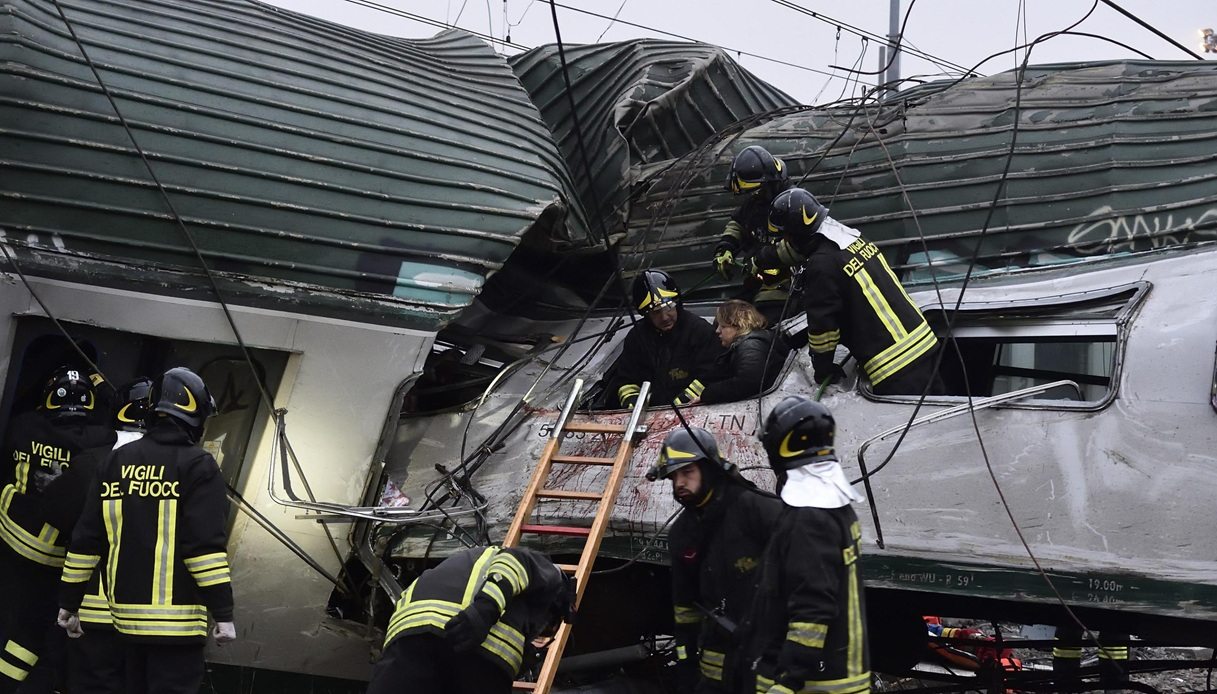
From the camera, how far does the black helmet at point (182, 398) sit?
4797 mm

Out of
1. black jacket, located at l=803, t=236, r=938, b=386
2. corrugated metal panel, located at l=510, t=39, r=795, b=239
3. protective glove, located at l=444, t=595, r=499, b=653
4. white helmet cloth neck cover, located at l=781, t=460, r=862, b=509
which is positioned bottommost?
protective glove, located at l=444, t=595, r=499, b=653

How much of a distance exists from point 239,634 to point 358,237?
1967mm

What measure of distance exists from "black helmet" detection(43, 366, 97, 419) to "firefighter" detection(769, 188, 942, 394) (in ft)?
10.5

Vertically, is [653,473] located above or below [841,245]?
below

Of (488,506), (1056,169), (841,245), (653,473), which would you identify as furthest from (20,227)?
(1056,169)

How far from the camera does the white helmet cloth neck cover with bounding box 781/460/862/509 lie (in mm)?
3814

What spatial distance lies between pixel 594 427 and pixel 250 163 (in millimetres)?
2075

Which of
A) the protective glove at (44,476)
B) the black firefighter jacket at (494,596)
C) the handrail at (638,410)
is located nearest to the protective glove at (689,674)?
the black firefighter jacket at (494,596)

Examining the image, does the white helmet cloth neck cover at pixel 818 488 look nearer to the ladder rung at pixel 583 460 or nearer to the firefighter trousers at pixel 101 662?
the ladder rung at pixel 583 460

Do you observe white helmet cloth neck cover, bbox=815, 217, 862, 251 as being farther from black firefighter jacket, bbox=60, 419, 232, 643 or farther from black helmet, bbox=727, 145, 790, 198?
black firefighter jacket, bbox=60, 419, 232, 643

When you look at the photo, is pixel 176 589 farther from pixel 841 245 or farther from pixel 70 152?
pixel 841 245

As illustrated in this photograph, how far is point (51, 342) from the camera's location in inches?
233

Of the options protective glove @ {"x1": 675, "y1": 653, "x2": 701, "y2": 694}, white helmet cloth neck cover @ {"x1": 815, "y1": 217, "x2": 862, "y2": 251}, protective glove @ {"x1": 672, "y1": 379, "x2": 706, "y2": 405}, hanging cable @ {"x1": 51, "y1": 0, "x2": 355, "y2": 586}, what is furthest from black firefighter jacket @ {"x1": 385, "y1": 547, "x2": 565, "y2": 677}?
hanging cable @ {"x1": 51, "y1": 0, "x2": 355, "y2": 586}

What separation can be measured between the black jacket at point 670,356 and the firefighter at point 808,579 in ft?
6.61
